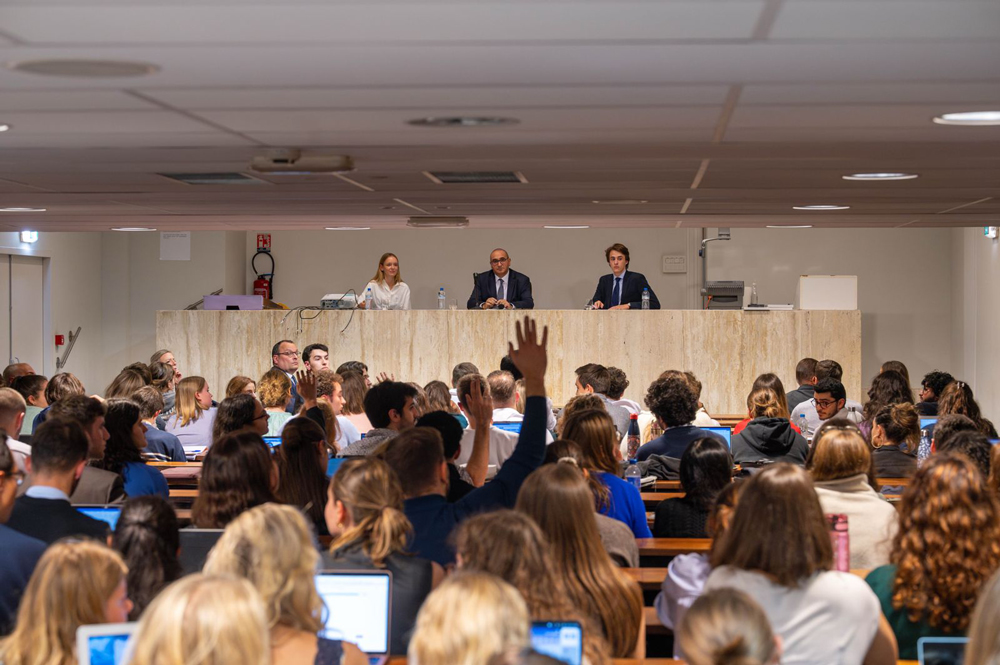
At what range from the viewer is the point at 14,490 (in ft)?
11.4

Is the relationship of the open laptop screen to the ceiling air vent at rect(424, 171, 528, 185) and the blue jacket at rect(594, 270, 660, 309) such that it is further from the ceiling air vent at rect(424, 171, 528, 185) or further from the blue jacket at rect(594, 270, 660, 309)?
the blue jacket at rect(594, 270, 660, 309)

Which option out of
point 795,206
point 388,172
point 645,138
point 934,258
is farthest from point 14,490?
point 934,258

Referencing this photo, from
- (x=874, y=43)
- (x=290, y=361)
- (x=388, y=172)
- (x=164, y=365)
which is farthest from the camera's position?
(x=290, y=361)

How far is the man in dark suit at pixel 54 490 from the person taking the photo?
3471mm

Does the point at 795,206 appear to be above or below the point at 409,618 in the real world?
above

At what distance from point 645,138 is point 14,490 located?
7.88ft

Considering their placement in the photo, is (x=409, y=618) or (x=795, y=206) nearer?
(x=409, y=618)

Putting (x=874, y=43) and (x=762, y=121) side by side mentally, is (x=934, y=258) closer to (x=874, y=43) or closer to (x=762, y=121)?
(x=762, y=121)

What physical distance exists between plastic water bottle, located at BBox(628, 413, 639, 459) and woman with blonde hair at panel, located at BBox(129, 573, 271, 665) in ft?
15.6

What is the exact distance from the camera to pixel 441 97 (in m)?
3.02

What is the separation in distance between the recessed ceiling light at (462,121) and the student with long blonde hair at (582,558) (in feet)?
3.97

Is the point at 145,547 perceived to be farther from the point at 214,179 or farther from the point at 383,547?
the point at 214,179

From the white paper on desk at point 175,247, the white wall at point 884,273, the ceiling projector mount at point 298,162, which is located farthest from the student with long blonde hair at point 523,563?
the white paper on desk at point 175,247

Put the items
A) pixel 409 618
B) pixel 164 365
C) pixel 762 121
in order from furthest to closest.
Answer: pixel 164 365 → pixel 762 121 → pixel 409 618
